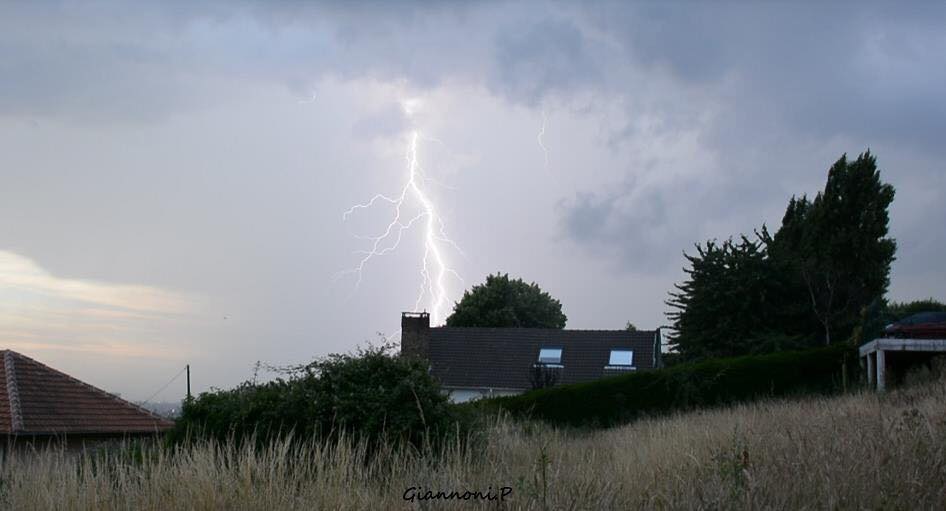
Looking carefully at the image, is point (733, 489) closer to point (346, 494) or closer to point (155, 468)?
point (346, 494)

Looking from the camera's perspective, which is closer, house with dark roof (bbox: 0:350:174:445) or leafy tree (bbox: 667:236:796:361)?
house with dark roof (bbox: 0:350:174:445)

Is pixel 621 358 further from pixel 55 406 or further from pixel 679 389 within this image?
pixel 55 406

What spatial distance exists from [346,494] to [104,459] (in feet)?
10.3

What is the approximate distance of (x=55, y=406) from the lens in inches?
1107

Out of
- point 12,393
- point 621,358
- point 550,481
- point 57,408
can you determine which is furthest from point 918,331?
point 12,393

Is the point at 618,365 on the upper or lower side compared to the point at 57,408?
upper

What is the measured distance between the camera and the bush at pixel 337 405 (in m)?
10.9

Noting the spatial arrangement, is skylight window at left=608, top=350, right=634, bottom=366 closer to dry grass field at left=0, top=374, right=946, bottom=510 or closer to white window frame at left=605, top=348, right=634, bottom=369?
white window frame at left=605, top=348, right=634, bottom=369

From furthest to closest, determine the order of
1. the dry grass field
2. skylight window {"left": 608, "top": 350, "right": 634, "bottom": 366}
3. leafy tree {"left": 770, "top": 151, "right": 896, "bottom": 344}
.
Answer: skylight window {"left": 608, "top": 350, "right": 634, "bottom": 366} → leafy tree {"left": 770, "top": 151, "right": 896, "bottom": 344} → the dry grass field

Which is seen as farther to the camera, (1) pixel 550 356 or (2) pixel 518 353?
(2) pixel 518 353

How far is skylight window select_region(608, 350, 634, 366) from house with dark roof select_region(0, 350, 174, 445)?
67.0 ft

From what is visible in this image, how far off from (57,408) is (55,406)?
102mm

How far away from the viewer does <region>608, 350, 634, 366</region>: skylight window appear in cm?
4150

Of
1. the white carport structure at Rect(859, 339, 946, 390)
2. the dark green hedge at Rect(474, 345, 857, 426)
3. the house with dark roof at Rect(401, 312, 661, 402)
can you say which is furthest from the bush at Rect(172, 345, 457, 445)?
the house with dark roof at Rect(401, 312, 661, 402)
